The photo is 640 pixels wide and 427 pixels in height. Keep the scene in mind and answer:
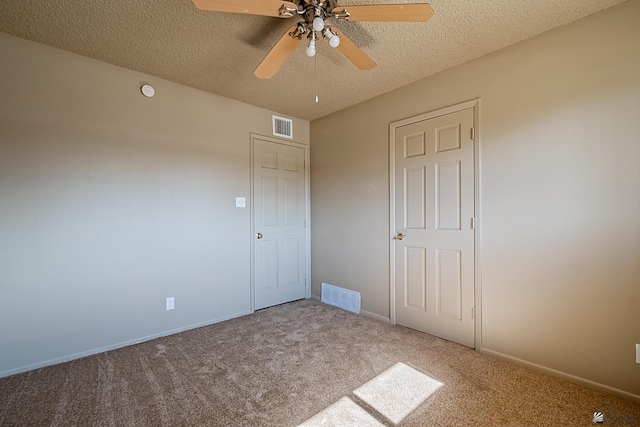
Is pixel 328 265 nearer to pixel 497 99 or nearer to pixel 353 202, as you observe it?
pixel 353 202

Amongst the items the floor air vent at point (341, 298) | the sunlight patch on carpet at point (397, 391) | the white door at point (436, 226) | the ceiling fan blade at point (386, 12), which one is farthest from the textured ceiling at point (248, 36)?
the sunlight patch on carpet at point (397, 391)

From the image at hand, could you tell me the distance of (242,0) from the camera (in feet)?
4.68

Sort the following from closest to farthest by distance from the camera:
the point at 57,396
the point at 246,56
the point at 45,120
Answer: the point at 57,396
the point at 45,120
the point at 246,56

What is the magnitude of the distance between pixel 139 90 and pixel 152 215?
1.21 meters

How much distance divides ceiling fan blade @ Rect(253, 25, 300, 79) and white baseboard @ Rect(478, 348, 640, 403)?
112 inches

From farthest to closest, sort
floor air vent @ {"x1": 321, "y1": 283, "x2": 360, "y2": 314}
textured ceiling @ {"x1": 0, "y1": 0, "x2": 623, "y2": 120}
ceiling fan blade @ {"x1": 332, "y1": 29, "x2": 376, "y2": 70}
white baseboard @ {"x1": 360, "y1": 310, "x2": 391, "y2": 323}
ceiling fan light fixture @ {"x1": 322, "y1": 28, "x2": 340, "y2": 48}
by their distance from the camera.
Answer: floor air vent @ {"x1": 321, "y1": 283, "x2": 360, "y2": 314} → white baseboard @ {"x1": 360, "y1": 310, "x2": 391, "y2": 323} → textured ceiling @ {"x1": 0, "y1": 0, "x2": 623, "y2": 120} → ceiling fan blade @ {"x1": 332, "y1": 29, "x2": 376, "y2": 70} → ceiling fan light fixture @ {"x1": 322, "y1": 28, "x2": 340, "y2": 48}

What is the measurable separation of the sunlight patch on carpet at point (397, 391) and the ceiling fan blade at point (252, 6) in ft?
7.94

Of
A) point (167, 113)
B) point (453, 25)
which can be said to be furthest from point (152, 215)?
point (453, 25)

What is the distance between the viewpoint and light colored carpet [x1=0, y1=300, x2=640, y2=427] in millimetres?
1682

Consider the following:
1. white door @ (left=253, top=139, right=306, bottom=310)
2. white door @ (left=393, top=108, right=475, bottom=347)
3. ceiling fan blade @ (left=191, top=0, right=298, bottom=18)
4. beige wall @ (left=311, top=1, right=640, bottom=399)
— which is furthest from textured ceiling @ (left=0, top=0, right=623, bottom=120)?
white door @ (left=253, top=139, right=306, bottom=310)

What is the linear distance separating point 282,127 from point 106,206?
2.21 metres

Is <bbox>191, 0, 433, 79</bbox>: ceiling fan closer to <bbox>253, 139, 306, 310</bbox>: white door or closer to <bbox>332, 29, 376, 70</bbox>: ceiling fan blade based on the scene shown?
<bbox>332, 29, 376, 70</bbox>: ceiling fan blade

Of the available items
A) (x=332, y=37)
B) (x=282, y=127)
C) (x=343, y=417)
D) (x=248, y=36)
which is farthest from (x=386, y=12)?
(x=282, y=127)

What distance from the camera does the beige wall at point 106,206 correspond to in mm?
2170
